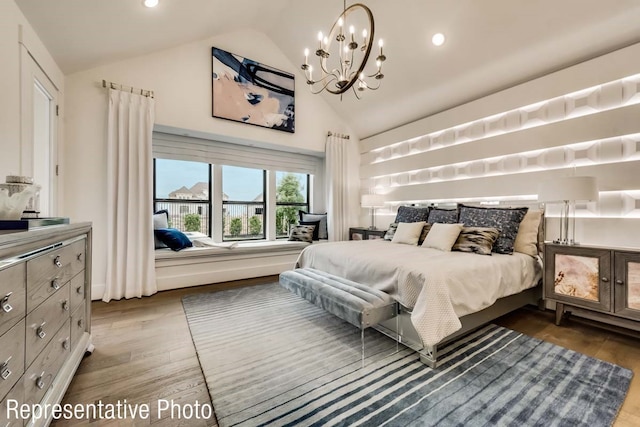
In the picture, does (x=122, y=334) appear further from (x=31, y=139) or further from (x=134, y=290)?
(x=31, y=139)

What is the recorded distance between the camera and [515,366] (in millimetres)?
1775

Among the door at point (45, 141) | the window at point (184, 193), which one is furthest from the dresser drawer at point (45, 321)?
the window at point (184, 193)

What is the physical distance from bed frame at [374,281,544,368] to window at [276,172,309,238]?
315cm

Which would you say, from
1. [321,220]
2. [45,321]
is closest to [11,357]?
[45,321]

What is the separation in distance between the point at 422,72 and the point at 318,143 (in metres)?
1.95

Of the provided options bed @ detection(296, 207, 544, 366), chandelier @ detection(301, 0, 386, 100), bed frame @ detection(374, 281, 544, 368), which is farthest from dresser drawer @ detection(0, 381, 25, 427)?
chandelier @ detection(301, 0, 386, 100)

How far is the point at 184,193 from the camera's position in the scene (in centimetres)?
Answer: 411

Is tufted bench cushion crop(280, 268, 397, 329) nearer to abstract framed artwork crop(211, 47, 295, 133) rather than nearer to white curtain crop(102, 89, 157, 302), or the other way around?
white curtain crop(102, 89, 157, 302)

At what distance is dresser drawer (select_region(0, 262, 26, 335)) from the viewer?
0.85 metres

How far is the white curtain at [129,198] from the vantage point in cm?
305

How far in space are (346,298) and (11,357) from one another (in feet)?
5.39

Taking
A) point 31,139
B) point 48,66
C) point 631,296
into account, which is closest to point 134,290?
point 31,139

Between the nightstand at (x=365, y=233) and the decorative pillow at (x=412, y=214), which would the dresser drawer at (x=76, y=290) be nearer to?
the decorative pillow at (x=412, y=214)

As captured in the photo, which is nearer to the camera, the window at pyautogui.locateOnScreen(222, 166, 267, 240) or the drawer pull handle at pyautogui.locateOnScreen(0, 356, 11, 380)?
the drawer pull handle at pyautogui.locateOnScreen(0, 356, 11, 380)
